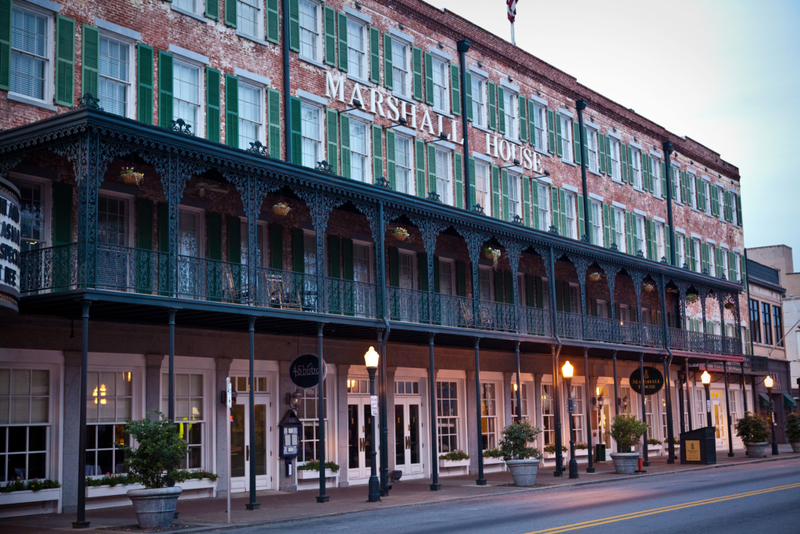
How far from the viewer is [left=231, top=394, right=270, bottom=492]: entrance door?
2139 cm

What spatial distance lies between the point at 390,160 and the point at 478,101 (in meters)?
5.57

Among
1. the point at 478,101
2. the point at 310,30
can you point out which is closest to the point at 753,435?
the point at 478,101

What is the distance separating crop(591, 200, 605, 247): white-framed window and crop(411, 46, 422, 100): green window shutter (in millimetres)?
11208

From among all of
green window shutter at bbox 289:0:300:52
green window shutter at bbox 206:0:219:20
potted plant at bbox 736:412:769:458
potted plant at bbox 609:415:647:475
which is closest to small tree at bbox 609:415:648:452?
potted plant at bbox 609:415:647:475

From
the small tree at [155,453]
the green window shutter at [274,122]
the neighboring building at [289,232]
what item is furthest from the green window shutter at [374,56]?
the small tree at [155,453]

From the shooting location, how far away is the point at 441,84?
1132 inches

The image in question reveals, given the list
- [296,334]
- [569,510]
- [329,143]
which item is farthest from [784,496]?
[329,143]

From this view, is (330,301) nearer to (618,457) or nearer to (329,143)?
(329,143)

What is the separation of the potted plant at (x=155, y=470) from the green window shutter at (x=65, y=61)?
22.5 ft

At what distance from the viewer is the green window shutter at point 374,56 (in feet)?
85.1

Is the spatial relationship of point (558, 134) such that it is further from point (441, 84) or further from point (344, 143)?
point (344, 143)

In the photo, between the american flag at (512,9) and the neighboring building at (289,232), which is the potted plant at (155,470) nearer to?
the neighboring building at (289,232)

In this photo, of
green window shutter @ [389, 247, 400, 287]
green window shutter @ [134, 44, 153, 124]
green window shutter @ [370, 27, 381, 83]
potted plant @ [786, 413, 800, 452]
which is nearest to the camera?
green window shutter @ [134, 44, 153, 124]

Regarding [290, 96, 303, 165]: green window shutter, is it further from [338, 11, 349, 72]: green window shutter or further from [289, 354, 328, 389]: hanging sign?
[289, 354, 328, 389]: hanging sign
